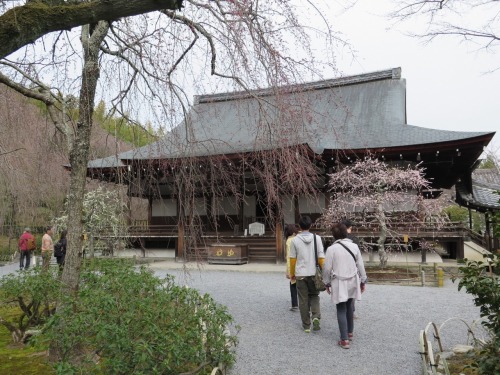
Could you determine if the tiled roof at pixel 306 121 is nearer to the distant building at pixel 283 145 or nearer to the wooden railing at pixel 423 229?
the distant building at pixel 283 145

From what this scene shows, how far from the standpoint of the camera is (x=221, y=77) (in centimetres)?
353

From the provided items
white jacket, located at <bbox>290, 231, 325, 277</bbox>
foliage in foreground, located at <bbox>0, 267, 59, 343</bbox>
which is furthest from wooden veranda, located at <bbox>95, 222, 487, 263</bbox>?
white jacket, located at <bbox>290, 231, 325, 277</bbox>

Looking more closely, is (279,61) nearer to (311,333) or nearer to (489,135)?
(311,333)

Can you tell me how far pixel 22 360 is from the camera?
4.24 m

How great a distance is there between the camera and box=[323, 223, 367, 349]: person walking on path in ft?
14.7

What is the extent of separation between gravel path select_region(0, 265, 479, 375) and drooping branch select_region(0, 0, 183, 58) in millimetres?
2492

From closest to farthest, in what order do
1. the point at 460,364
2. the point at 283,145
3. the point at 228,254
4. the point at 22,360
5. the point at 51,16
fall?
1. the point at 51,16
2. the point at 283,145
3. the point at 460,364
4. the point at 22,360
5. the point at 228,254

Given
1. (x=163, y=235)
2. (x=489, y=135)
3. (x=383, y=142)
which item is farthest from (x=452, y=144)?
(x=163, y=235)

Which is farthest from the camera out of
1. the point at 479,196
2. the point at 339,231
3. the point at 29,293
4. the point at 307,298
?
the point at 479,196

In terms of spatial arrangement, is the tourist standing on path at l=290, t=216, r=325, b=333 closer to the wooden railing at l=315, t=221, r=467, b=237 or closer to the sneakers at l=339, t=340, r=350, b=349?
the sneakers at l=339, t=340, r=350, b=349

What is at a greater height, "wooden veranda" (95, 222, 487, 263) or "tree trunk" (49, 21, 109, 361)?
"tree trunk" (49, 21, 109, 361)

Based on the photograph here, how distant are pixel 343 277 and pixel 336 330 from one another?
1.16 meters

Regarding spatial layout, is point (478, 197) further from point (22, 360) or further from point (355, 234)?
point (22, 360)

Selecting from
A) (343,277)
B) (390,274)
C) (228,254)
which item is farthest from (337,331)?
(228,254)
